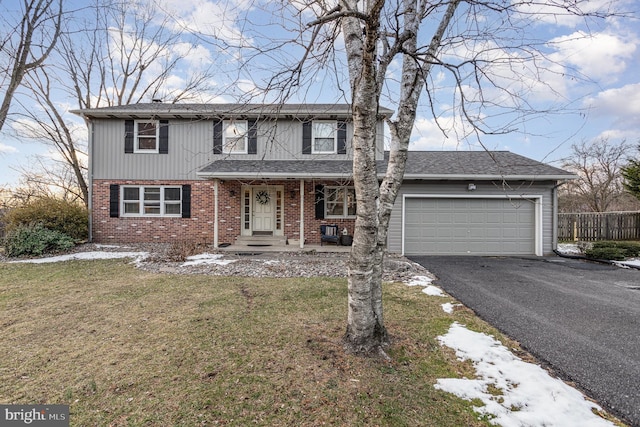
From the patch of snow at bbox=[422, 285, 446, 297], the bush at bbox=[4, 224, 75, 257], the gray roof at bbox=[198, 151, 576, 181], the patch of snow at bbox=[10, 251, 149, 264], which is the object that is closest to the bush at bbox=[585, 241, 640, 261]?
the gray roof at bbox=[198, 151, 576, 181]

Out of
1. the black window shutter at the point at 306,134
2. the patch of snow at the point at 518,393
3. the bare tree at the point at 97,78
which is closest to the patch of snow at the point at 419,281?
the patch of snow at the point at 518,393

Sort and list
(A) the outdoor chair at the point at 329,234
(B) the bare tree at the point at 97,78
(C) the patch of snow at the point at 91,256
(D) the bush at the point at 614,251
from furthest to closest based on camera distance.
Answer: (B) the bare tree at the point at 97,78 < (A) the outdoor chair at the point at 329,234 < (D) the bush at the point at 614,251 < (C) the patch of snow at the point at 91,256

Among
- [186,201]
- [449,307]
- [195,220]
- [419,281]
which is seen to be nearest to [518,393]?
[449,307]

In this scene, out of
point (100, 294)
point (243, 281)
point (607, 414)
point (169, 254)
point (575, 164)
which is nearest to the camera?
point (607, 414)

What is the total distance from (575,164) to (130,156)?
26.2 m

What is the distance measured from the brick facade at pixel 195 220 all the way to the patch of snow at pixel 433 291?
6.34 metres

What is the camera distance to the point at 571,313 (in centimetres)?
456

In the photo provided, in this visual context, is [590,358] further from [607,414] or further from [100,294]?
[100,294]

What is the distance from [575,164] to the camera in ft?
67.5

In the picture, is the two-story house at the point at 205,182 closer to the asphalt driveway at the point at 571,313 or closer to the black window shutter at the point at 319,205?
the black window shutter at the point at 319,205

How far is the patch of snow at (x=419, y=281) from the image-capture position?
6.14 m

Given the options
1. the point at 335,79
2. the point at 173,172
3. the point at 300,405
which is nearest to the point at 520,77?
the point at 335,79

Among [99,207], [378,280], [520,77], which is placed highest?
[520,77]

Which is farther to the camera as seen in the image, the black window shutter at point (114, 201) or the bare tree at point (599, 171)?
the bare tree at point (599, 171)
